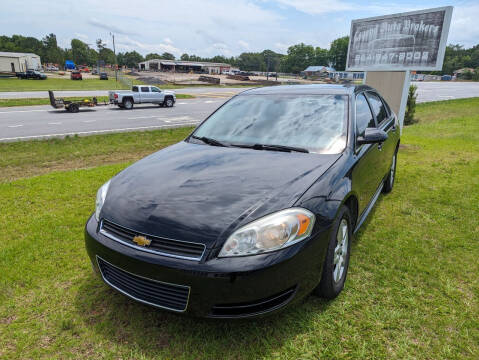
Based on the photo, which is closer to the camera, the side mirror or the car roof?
the side mirror

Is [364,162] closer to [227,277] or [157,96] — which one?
[227,277]

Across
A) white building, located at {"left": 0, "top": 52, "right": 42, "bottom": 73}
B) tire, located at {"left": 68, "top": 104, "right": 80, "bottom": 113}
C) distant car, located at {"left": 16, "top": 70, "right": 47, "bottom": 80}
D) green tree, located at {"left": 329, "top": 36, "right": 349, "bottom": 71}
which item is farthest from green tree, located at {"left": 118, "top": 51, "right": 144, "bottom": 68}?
tire, located at {"left": 68, "top": 104, "right": 80, "bottom": 113}

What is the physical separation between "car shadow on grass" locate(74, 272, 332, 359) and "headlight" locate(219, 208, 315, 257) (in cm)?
46

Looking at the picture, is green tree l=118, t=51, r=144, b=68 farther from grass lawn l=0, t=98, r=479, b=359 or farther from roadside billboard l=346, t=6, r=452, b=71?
grass lawn l=0, t=98, r=479, b=359

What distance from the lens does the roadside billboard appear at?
793 cm

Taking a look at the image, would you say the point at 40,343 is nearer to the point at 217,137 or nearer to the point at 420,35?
the point at 217,137

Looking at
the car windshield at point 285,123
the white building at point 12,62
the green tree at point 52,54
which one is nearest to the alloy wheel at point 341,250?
the car windshield at point 285,123

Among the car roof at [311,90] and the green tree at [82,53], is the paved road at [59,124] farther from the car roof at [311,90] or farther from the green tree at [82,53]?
the green tree at [82,53]

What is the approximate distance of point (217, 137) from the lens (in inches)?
130

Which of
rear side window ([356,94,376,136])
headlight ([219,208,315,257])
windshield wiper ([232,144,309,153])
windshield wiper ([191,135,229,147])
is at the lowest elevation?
headlight ([219,208,315,257])

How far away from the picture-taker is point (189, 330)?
2.29 m

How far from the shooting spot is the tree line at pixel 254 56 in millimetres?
114750

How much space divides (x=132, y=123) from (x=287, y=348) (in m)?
13.2

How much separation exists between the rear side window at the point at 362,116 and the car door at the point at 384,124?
0.25 metres
